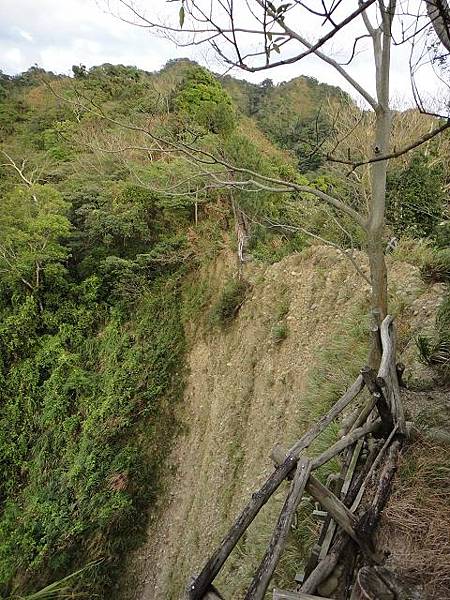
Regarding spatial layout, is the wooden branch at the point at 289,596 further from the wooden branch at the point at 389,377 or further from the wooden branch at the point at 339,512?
the wooden branch at the point at 389,377

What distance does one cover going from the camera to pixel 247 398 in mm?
7199

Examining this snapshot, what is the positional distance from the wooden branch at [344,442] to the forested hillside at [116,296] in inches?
138

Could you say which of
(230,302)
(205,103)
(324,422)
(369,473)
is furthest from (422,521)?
(205,103)

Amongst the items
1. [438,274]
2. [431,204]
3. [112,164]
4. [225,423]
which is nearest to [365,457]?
[438,274]

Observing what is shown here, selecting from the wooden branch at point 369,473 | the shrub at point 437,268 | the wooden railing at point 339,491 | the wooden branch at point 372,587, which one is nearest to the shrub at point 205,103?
the shrub at point 437,268

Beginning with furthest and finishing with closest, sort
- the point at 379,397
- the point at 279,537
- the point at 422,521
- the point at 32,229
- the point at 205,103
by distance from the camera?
the point at 205,103, the point at 32,229, the point at 379,397, the point at 422,521, the point at 279,537

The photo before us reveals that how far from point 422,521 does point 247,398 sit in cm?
468

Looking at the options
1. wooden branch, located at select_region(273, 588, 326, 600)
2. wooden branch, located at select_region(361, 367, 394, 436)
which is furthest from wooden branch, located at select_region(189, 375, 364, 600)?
wooden branch, located at select_region(361, 367, 394, 436)

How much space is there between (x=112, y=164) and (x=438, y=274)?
8526mm

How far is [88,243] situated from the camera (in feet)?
35.1

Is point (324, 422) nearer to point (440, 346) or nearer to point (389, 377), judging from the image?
point (389, 377)

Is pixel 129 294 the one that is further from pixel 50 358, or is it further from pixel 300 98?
pixel 300 98

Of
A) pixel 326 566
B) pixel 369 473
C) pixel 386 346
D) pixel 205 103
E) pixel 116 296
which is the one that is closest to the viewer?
pixel 326 566

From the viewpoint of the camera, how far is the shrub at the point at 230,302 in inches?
323
